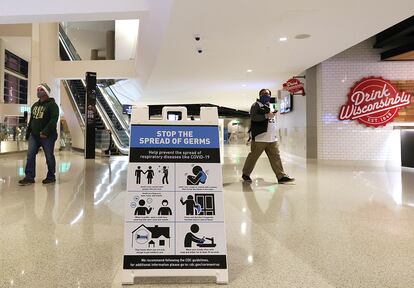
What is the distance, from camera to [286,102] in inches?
457

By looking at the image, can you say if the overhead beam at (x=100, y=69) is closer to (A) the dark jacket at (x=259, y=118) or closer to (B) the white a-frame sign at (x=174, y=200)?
(A) the dark jacket at (x=259, y=118)

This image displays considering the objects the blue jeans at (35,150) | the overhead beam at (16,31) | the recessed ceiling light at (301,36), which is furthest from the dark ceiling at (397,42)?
the overhead beam at (16,31)

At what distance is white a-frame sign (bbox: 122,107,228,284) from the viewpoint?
72.0 inches

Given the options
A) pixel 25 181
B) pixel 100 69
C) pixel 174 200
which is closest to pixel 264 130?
pixel 174 200

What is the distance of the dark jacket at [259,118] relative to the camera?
5133 mm

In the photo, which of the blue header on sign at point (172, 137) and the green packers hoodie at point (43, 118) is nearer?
the blue header on sign at point (172, 137)

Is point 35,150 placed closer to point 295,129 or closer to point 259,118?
point 259,118

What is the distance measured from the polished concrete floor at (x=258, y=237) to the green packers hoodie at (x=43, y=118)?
34.7 inches

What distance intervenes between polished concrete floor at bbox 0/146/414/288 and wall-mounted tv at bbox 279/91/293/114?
666 cm

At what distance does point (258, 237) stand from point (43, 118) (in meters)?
3.95

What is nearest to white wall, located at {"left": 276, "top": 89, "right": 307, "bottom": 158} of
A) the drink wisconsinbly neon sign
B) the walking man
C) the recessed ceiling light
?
the drink wisconsinbly neon sign

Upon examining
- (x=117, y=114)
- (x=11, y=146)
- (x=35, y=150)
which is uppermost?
(x=117, y=114)

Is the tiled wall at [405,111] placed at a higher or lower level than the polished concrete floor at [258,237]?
higher

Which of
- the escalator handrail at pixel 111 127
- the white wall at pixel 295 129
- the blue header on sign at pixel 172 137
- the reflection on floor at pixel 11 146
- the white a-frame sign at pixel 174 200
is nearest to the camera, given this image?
the white a-frame sign at pixel 174 200
